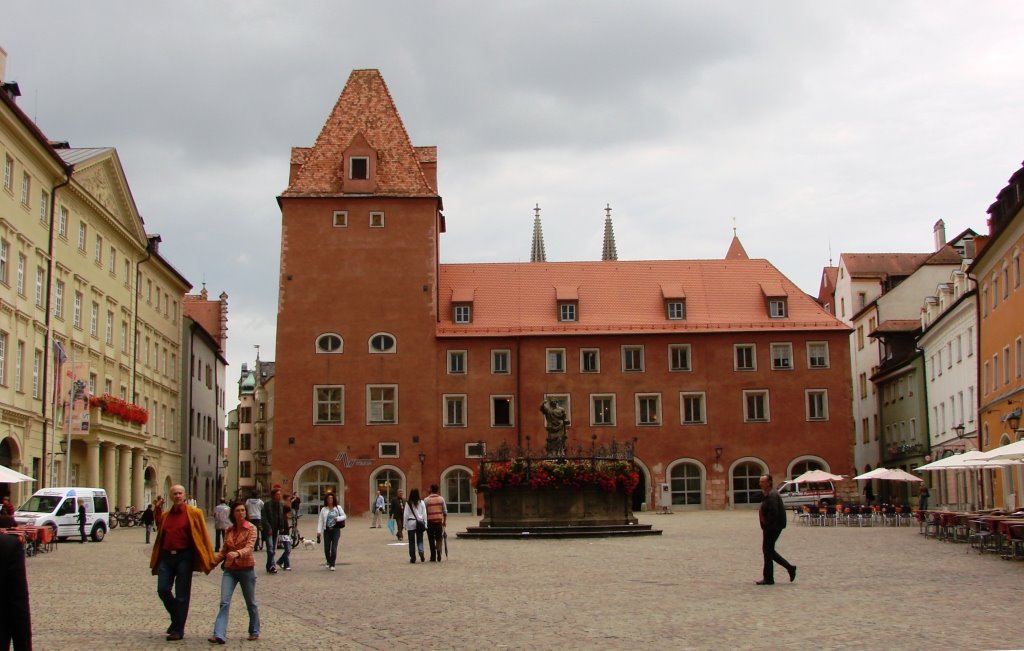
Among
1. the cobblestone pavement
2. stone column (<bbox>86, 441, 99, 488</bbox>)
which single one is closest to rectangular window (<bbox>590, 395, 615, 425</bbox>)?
stone column (<bbox>86, 441, 99, 488</bbox>)

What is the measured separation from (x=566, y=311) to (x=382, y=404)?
1028 centimetres

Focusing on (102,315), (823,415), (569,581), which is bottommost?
(569,581)

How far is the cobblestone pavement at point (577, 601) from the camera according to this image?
12273 millimetres

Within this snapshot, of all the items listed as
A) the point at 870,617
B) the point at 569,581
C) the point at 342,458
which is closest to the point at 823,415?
the point at 342,458

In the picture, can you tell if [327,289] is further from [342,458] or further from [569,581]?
[569,581]

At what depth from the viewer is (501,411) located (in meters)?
58.3

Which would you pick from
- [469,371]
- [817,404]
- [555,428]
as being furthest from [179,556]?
[817,404]

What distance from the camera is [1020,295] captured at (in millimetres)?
37062

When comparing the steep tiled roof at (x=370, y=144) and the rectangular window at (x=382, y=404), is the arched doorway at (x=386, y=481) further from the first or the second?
the steep tiled roof at (x=370, y=144)

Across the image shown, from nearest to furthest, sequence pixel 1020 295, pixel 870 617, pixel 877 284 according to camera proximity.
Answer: pixel 870 617 < pixel 1020 295 < pixel 877 284

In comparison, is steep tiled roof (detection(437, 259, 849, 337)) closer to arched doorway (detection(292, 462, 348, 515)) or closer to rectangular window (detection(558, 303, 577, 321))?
rectangular window (detection(558, 303, 577, 321))

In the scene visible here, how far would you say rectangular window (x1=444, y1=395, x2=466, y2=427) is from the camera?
5794 centimetres

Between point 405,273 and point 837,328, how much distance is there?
20835 mm

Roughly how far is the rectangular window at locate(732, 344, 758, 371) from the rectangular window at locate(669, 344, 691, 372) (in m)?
2.27
